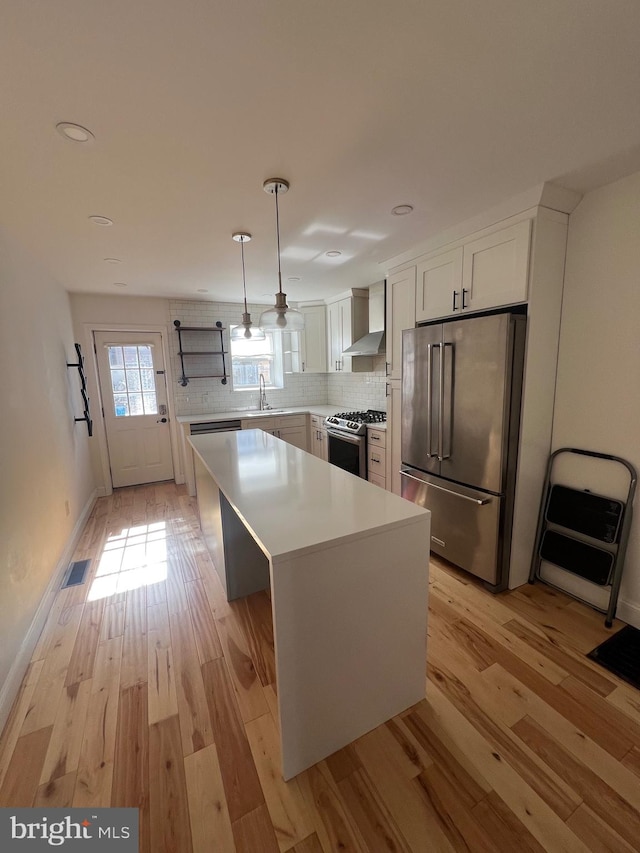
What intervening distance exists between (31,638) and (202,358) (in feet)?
11.7

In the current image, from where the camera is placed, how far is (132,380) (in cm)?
460

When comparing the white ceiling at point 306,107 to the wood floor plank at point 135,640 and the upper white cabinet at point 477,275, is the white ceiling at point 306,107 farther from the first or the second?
the wood floor plank at point 135,640

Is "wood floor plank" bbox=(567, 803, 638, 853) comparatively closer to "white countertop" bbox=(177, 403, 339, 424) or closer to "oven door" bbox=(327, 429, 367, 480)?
"oven door" bbox=(327, 429, 367, 480)

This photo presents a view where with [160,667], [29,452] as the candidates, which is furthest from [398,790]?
[29,452]

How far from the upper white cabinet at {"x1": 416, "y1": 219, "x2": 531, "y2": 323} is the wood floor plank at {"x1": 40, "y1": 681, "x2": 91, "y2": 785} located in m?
3.05

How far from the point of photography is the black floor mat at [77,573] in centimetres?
259

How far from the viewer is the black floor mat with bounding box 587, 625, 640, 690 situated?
5.60 feet

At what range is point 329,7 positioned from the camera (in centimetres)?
96

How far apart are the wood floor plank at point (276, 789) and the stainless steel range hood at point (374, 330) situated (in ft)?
10.9


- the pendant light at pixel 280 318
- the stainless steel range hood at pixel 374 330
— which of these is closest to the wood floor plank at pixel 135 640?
the pendant light at pixel 280 318

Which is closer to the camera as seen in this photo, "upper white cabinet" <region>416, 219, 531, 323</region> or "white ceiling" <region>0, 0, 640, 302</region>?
"white ceiling" <region>0, 0, 640, 302</region>

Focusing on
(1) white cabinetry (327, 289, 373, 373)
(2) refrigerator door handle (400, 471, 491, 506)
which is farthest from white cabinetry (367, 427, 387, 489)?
(1) white cabinetry (327, 289, 373, 373)

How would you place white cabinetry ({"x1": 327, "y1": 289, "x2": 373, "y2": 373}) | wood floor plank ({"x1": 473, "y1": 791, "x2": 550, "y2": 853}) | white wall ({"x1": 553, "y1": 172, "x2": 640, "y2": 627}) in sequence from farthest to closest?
white cabinetry ({"x1": 327, "y1": 289, "x2": 373, "y2": 373}) < white wall ({"x1": 553, "y1": 172, "x2": 640, "y2": 627}) < wood floor plank ({"x1": 473, "y1": 791, "x2": 550, "y2": 853})

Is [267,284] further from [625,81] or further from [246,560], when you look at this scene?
[625,81]
